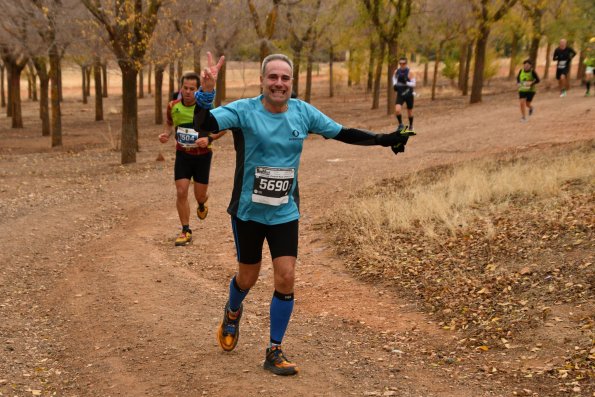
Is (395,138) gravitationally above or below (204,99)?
below

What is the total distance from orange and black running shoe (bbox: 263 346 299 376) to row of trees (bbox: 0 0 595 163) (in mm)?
11735

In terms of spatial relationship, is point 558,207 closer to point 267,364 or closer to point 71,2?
point 267,364

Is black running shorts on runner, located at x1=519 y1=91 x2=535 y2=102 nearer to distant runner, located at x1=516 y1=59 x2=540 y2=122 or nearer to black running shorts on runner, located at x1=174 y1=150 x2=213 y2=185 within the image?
distant runner, located at x1=516 y1=59 x2=540 y2=122

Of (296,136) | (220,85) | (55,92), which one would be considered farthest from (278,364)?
(220,85)

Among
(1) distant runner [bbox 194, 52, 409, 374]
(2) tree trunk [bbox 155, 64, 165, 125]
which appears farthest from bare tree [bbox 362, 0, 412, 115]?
(1) distant runner [bbox 194, 52, 409, 374]

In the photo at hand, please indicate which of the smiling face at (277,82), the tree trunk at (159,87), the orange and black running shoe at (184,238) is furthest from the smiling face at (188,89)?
the tree trunk at (159,87)

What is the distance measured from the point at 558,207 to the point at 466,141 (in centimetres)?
858

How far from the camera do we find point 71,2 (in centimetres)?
1956

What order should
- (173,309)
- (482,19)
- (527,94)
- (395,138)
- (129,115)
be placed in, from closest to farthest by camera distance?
1. (395,138)
2. (173,309)
3. (129,115)
4. (527,94)
5. (482,19)

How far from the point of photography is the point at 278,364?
4832 millimetres

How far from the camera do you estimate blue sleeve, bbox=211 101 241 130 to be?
176 inches

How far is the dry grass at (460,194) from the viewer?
348 inches

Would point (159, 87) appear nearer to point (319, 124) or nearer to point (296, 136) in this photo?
point (319, 124)

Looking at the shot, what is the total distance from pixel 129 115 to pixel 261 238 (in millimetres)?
12930
